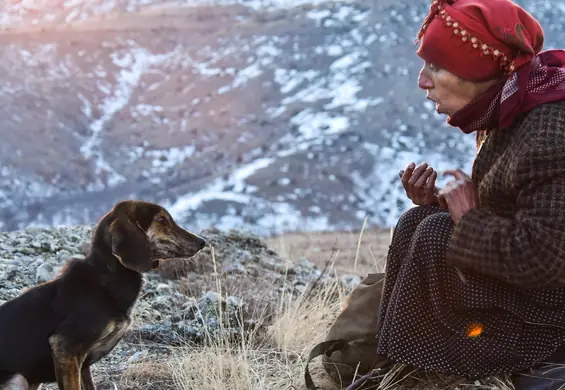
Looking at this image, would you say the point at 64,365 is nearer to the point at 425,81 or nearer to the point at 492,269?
the point at 492,269

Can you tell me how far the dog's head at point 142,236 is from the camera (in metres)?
3.23

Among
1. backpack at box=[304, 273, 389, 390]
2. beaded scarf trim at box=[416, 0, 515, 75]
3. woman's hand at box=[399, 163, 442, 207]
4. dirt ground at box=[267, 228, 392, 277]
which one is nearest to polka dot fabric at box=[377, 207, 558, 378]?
woman's hand at box=[399, 163, 442, 207]

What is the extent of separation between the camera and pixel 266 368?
3916mm

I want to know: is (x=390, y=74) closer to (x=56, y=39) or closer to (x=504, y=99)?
(x=56, y=39)

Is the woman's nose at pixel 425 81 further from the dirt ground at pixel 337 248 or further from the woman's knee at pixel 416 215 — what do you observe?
the dirt ground at pixel 337 248

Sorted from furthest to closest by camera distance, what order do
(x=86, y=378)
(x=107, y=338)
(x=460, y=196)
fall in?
(x=86, y=378)
(x=107, y=338)
(x=460, y=196)

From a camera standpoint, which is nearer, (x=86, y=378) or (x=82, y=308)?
(x=82, y=308)

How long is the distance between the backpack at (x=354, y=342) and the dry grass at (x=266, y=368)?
127 millimetres

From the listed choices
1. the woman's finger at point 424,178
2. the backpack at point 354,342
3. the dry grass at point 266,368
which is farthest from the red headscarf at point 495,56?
the dry grass at point 266,368

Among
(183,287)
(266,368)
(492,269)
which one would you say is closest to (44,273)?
(183,287)

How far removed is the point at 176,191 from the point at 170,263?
45.2 ft

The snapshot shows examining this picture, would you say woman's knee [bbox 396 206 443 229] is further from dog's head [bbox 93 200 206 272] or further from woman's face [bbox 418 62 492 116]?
dog's head [bbox 93 200 206 272]

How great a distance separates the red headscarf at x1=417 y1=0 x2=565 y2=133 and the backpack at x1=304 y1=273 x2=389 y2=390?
1021 mm

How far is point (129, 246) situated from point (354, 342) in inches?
46.0
